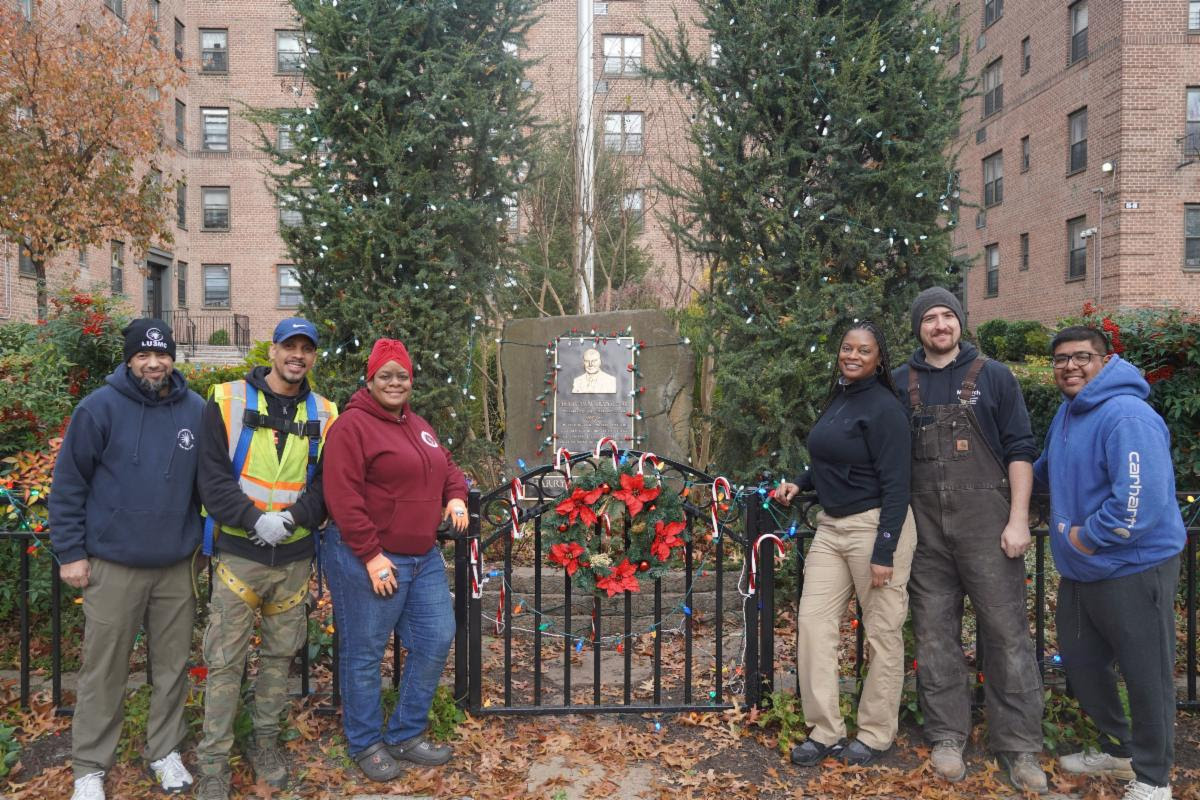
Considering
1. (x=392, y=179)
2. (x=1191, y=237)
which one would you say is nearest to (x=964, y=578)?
(x=392, y=179)

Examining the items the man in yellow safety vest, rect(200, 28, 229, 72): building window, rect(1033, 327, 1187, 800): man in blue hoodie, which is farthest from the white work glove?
rect(200, 28, 229, 72): building window

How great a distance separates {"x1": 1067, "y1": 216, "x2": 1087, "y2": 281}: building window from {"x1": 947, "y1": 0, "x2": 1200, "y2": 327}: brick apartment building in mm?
46

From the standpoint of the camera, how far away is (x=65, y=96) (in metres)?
13.9

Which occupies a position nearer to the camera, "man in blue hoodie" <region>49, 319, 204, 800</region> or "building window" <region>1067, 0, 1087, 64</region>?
"man in blue hoodie" <region>49, 319, 204, 800</region>

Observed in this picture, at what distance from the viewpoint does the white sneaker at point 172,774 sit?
3.57 m

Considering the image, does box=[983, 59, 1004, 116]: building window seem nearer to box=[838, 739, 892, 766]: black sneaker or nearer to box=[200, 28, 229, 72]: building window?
box=[200, 28, 229, 72]: building window

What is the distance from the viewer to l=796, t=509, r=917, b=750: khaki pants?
368 centimetres

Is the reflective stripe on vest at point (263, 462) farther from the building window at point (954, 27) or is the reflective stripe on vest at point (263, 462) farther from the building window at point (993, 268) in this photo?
the building window at point (993, 268)

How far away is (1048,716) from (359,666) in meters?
3.34

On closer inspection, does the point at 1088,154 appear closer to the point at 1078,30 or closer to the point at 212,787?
the point at 1078,30

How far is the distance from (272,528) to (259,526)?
2.0 inches

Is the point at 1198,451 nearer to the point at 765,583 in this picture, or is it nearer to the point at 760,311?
the point at 760,311

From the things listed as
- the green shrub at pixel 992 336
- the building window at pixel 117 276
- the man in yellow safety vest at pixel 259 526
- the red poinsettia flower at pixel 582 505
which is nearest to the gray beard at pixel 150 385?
the man in yellow safety vest at pixel 259 526

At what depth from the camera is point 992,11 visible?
25875 mm
